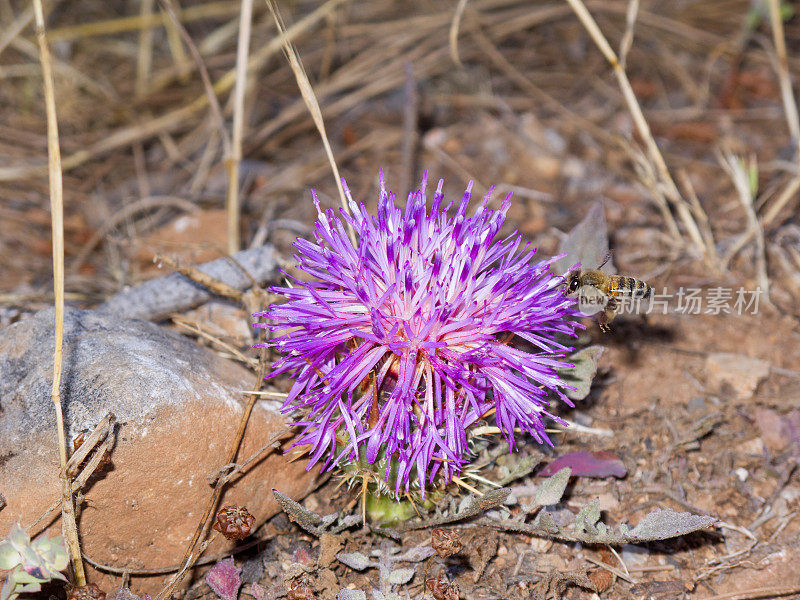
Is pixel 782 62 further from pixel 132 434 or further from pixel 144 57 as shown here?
pixel 144 57

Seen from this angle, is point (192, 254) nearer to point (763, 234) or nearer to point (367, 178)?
point (367, 178)

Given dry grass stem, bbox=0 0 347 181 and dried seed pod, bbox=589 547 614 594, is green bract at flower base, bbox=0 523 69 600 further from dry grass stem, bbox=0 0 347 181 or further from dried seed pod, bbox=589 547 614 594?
dry grass stem, bbox=0 0 347 181

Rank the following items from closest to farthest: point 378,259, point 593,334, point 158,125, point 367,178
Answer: point 378,259, point 593,334, point 367,178, point 158,125

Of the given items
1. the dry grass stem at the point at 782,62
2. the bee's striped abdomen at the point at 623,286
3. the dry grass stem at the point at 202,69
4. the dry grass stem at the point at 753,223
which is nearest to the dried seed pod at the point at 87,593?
the bee's striped abdomen at the point at 623,286

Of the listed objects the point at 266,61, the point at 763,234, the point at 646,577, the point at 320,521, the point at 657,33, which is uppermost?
the point at 657,33

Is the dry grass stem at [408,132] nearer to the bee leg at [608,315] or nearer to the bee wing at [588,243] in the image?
the bee wing at [588,243]

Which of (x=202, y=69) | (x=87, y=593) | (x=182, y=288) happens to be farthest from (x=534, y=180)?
(x=87, y=593)

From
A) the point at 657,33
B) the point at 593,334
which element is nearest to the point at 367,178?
the point at 593,334
